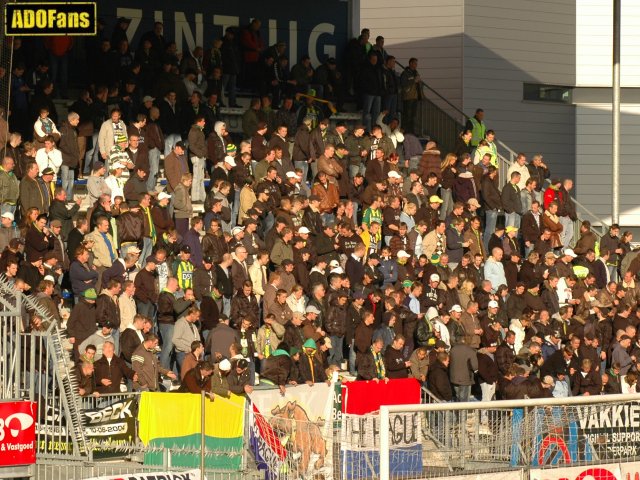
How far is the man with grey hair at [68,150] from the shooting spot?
23.8 m

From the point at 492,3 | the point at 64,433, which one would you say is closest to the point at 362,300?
the point at 64,433

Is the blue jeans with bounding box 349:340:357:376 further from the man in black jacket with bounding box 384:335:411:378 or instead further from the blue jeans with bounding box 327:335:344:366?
the man in black jacket with bounding box 384:335:411:378

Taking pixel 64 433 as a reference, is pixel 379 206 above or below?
above

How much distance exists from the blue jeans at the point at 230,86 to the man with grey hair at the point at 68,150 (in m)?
5.41

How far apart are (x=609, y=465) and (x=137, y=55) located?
45.1ft

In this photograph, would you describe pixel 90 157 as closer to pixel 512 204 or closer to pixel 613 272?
pixel 512 204

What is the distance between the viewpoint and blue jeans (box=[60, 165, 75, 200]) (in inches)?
936

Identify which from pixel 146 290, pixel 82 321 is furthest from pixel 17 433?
pixel 146 290

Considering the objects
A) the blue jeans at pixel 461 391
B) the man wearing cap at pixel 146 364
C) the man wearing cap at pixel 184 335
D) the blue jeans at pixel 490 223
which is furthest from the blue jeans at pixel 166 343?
the blue jeans at pixel 490 223

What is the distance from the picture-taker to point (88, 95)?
82.1ft

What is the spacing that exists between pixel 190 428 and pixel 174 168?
7802 mm

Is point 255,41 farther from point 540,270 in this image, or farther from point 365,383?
point 365,383

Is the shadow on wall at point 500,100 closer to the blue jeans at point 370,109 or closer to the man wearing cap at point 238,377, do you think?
the blue jeans at point 370,109
